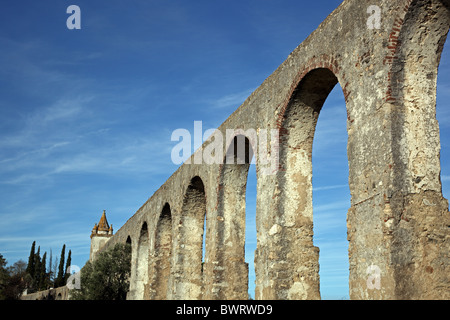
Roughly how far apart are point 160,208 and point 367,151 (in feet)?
39.6

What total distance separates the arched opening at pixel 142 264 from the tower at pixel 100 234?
22704 millimetres

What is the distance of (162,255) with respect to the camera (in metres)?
17.2

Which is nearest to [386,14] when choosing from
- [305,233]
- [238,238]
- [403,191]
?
[403,191]

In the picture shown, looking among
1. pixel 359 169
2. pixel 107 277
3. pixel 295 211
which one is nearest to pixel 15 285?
pixel 107 277

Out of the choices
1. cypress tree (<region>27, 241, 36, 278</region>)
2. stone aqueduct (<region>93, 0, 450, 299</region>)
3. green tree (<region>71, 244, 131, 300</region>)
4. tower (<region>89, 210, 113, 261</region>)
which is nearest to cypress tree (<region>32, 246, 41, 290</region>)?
cypress tree (<region>27, 241, 36, 278</region>)

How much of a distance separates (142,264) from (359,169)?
14961 millimetres

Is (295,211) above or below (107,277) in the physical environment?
above

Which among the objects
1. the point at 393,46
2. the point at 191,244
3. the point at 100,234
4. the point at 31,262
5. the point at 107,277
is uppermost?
the point at 100,234

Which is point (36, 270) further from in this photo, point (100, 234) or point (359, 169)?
point (359, 169)

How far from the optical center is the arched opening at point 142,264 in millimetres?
19125

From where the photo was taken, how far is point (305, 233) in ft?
28.9

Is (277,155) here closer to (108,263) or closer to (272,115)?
(272,115)

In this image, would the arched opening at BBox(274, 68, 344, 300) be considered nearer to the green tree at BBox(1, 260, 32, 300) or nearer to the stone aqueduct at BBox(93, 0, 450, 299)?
the stone aqueduct at BBox(93, 0, 450, 299)

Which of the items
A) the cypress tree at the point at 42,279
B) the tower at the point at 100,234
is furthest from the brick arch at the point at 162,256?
the cypress tree at the point at 42,279
